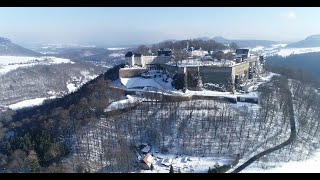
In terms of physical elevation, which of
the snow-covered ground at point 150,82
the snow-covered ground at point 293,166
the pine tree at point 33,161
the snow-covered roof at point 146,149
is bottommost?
the snow-covered ground at point 293,166

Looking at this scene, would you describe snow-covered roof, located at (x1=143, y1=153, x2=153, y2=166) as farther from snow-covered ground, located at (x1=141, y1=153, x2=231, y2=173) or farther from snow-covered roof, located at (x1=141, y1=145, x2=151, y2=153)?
snow-covered roof, located at (x1=141, y1=145, x2=151, y2=153)

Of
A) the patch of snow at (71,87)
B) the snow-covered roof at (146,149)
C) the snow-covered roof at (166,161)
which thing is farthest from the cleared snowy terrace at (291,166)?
the patch of snow at (71,87)

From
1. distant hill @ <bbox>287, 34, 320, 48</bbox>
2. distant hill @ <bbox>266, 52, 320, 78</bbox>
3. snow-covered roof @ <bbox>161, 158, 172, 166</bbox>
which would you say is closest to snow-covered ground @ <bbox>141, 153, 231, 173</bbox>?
snow-covered roof @ <bbox>161, 158, 172, 166</bbox>

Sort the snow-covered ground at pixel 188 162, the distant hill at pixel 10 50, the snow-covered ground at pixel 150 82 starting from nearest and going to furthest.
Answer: the snow-covered ground at pixel 188 162 < the snow-covered ground at pixel 150 82 < the distant hill at pixel 10 50

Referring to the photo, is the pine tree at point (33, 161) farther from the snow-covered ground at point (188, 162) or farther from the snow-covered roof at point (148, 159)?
the snow-covered ground at point (188, 162)

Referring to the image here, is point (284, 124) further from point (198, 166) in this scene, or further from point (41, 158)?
point (41, 158)

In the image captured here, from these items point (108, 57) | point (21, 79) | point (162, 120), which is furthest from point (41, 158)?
point (108, 57)

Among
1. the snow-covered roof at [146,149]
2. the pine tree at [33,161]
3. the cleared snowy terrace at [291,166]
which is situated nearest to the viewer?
the pine tree at [33,161]

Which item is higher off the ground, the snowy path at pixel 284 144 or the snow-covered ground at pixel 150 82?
the snow-covered ground at pixel 150 82

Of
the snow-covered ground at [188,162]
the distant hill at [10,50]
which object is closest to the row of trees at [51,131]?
the snow-covered ground at [188,162]

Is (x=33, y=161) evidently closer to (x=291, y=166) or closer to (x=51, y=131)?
(x=51, y=131)

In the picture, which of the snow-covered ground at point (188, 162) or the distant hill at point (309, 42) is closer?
the snow-covered ground at point (188, 162)
